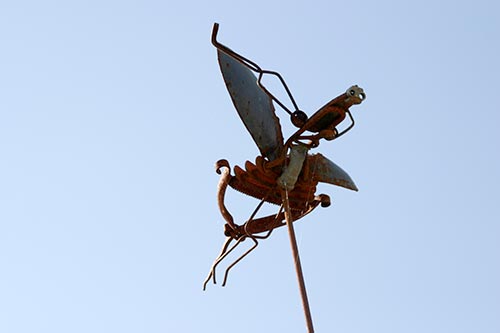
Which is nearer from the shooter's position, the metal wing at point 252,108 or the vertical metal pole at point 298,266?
the vertical metal pole at point 298,266

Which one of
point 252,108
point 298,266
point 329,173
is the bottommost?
point 298,266

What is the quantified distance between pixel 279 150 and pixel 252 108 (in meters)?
0.46

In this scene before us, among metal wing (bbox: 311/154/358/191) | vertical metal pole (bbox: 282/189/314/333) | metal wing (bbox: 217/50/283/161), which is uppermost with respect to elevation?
metal wing (bbox: 217/50/283/161)

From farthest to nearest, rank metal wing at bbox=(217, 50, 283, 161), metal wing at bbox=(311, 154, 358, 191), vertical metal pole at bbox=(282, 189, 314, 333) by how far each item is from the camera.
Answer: metal wing at bbox=(311, 154, 358, 191) → metal wing at bbox=(217, 50, 283, 161) → vertical metal pole at bbox=(282, 189, 314, 333)

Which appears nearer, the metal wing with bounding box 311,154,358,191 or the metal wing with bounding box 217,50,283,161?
the metal wing with bounding box 217,50,283,161

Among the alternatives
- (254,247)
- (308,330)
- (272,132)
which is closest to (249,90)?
(272,132)

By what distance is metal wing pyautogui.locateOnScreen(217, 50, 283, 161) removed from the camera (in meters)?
14.2

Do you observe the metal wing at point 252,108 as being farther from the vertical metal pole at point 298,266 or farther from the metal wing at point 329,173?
the vertical metal pole at point 298,266

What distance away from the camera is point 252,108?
14375 mm

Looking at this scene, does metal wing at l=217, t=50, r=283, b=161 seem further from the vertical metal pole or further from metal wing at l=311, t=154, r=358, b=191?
the vertical metal pole

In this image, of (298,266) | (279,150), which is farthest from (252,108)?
(298,266)

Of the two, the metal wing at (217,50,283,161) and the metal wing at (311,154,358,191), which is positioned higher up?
the metal wing at (217,50,283,161)

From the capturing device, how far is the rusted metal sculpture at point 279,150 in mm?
14094

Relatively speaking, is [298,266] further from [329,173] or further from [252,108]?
[252,108]
